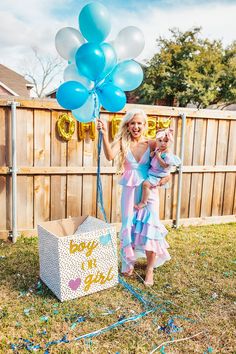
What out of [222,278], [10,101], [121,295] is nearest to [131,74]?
[10,101]

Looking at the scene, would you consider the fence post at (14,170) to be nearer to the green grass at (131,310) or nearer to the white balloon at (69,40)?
the green grass at (131,310)

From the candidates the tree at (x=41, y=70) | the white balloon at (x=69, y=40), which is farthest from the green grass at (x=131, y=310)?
the tree at (x=41, y=70)

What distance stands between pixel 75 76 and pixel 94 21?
502 millimetres

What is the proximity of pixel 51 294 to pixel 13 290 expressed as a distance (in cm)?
34

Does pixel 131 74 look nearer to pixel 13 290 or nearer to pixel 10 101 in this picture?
pixel 10 101

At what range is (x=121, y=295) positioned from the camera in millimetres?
2879

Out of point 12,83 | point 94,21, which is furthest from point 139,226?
point 12,83

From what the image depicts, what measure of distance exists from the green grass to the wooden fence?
657 millimetres

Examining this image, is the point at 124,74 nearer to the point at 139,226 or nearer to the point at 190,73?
Answer: the point at 139,226

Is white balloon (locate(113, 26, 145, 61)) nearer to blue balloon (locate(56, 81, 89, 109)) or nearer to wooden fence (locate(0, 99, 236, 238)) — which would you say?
blue balloon (locate(56, 81, 89, 109))

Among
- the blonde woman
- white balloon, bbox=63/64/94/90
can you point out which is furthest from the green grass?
white balloon, bbox=63/64/94/90

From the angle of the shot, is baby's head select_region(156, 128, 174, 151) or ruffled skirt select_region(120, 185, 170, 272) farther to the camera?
→ ruffled skirt select_region(120, 185, 170, 272)

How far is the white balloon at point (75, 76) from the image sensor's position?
2887 mm

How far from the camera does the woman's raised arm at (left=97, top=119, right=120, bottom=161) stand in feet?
9.10
